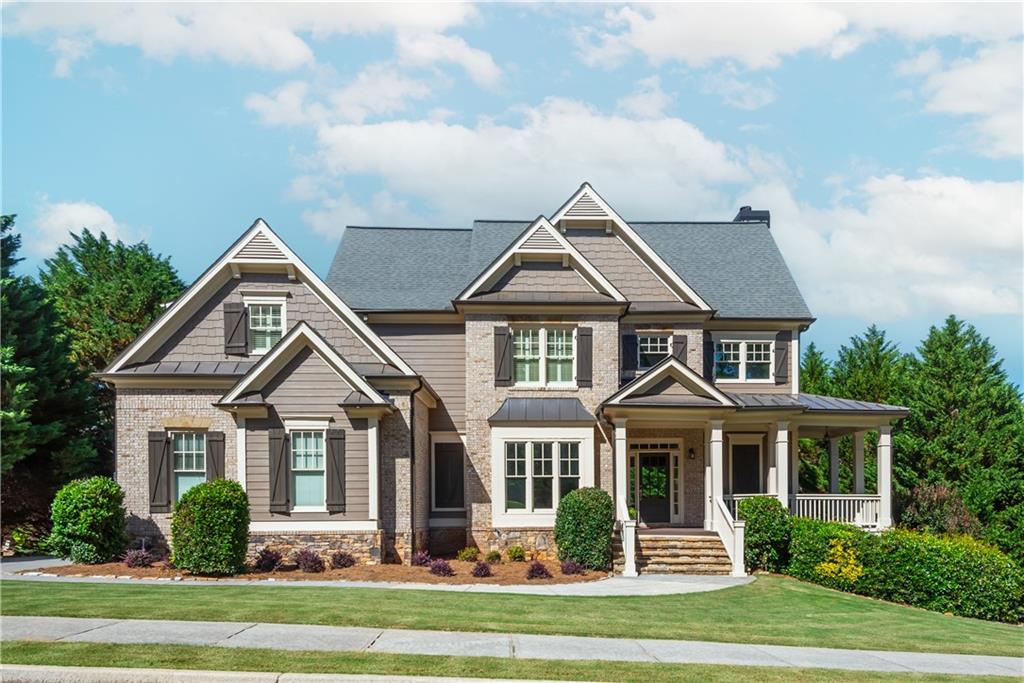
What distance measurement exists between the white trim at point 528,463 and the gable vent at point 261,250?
287 inches

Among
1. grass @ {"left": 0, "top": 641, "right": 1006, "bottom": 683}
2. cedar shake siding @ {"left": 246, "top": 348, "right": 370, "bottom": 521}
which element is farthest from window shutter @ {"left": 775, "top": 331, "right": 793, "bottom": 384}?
grass @ {"left": 0, "top": 641, "right": 1006, "bottom": 683}

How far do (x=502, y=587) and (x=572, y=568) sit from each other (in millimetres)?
2676

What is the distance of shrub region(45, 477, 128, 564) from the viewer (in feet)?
66.7

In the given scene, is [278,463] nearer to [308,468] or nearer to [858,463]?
[308,468]

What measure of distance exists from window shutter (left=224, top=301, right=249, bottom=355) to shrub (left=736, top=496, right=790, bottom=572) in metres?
13.4

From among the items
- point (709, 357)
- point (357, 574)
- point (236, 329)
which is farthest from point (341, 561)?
point (709, 357)

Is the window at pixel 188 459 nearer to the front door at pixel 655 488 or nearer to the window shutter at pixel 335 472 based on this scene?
the window shutter at pixel 335 472

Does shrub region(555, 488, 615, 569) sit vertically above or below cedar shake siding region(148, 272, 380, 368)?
below

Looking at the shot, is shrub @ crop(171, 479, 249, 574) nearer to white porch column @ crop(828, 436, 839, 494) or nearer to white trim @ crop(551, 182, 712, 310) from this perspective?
white trim @ crop(551, 182, 712, 310)

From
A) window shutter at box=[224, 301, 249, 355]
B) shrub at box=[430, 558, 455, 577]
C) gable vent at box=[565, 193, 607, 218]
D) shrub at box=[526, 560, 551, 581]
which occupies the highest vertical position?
gable vent at box=[565, 193, 607, 218]

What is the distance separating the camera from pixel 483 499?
25.0 metres

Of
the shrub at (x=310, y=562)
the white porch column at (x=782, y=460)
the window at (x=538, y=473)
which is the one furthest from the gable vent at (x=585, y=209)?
the shrub at (x=310, y=562)

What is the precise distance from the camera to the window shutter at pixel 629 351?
26.7 m

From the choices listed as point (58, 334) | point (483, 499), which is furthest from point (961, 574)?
point (58, 334)
